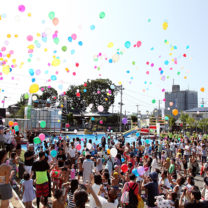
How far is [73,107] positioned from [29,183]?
156ft

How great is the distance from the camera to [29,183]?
14.9 ft

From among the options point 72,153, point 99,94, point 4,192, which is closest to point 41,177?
point 4,192

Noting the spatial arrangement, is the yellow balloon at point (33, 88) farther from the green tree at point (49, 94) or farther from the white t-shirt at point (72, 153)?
the green tree at point (49, 94)

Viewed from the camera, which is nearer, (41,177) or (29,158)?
(41,177)

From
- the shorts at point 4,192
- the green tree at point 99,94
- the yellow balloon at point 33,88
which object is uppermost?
the green tree at point 99,94

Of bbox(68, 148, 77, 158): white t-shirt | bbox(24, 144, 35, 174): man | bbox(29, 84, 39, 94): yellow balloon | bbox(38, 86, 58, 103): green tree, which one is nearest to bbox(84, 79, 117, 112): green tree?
bbox(38, 86, 58, 103): green tree

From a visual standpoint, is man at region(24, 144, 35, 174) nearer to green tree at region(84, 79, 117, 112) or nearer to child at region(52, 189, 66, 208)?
child at region(52, 189, 66, 208)

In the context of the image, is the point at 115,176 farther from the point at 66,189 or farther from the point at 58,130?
the point at 58,130

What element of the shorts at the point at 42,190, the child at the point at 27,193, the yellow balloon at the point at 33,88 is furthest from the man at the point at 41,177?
the yellow balloon at the point at 33,88

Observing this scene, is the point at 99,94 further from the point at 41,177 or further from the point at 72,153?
the point at 41,177

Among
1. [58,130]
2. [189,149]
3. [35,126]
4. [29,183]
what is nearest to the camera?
[29,183]

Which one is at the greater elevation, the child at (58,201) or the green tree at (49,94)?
the green tree at (49,94)

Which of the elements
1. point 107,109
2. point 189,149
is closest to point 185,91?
point 107,109

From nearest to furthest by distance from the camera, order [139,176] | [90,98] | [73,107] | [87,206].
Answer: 1. [87,206]
2. [139,176]
3. [90,98]
4. [73,107]
